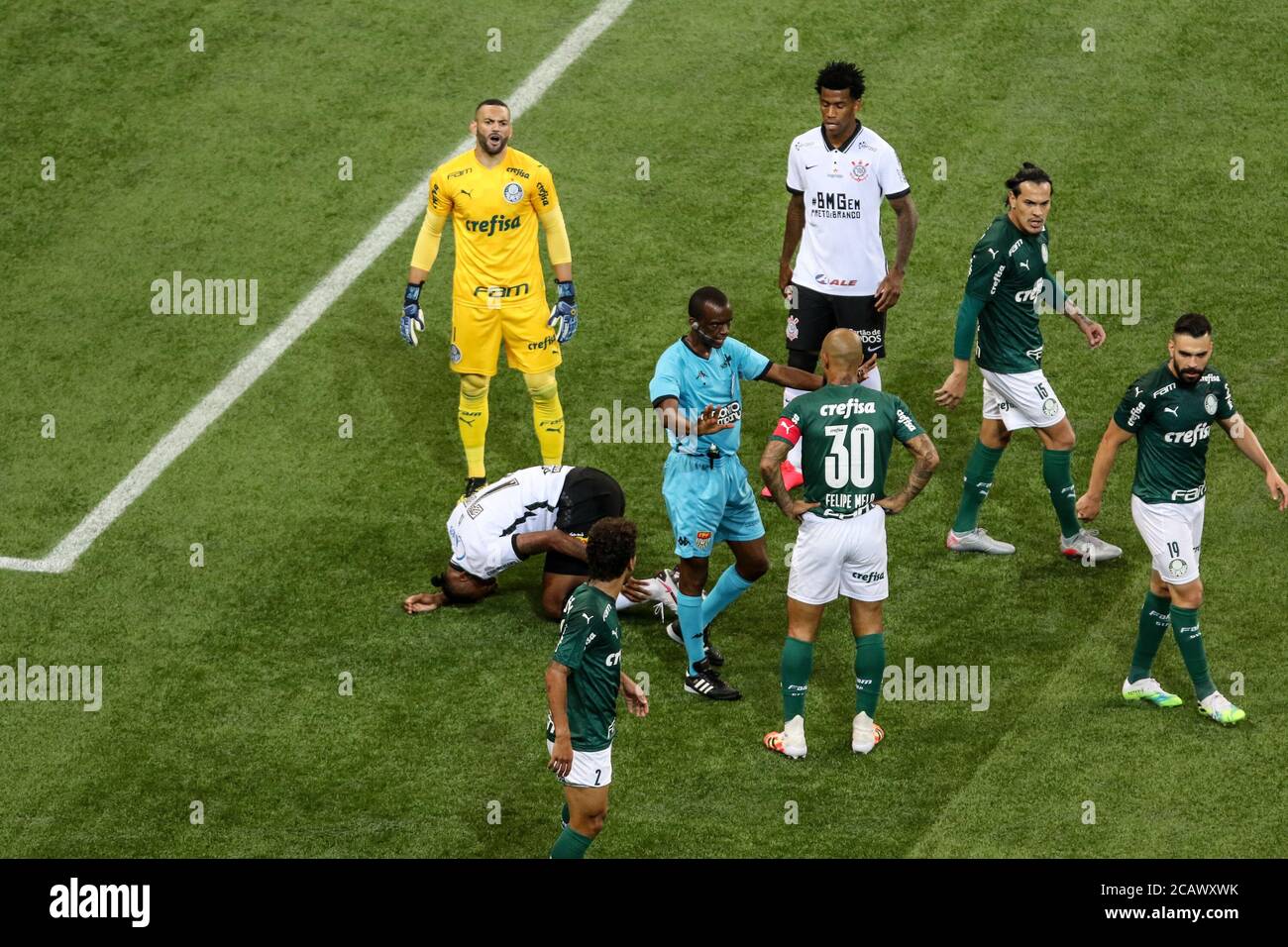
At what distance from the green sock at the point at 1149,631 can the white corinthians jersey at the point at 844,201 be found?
313 cm

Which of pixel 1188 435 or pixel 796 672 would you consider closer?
pixel 1188 435

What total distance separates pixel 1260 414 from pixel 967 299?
2.99m

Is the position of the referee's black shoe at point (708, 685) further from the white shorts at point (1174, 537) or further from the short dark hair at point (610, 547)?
the white shorts at point (1174, 537)

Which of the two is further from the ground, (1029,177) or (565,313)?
(1029,177)

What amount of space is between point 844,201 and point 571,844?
5.25m

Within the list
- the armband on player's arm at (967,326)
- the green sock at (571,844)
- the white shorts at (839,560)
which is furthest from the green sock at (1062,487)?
the green sock at (571,844)

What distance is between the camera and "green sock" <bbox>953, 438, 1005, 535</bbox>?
13.8m

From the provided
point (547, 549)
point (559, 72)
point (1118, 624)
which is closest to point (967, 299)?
point (1118, 624)

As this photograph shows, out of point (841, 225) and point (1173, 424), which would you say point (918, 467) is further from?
point (841, 225)

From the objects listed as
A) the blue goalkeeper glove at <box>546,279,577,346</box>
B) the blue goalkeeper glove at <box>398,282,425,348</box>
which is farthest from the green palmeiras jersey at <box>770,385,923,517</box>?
the blue goalkeeper glove at <box>398,282,425,348</box>

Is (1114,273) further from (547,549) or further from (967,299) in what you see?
(547,549)
